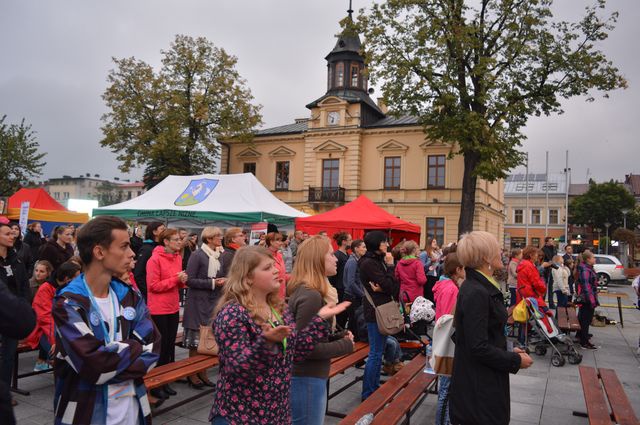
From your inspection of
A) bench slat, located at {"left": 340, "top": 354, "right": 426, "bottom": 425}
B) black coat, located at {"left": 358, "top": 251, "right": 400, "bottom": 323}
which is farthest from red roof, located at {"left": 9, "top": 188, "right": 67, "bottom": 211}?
bench slat, located at {"left": 340, "top": 354, "right": 426, "bottom": 425}

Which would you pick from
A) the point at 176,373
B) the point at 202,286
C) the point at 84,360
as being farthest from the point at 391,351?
the point at 84,360

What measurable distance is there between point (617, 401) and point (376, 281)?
2.67 metres

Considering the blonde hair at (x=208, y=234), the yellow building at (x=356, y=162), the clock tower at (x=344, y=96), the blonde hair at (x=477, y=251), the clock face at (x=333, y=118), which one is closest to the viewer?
the blonde hair at (x=477, y=251)

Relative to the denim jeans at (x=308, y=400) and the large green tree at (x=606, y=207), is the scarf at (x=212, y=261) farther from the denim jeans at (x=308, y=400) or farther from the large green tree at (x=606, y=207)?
the large green tree at (x=606, y=207)

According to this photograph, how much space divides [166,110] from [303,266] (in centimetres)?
3015

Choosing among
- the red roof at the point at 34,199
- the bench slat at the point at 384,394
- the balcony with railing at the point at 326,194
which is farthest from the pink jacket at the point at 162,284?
the balcony with railing at the point at 326,194

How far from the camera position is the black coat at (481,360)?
2.85m

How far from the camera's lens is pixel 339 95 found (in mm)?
36625

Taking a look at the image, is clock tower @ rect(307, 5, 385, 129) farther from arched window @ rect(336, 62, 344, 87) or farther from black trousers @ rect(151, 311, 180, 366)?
black trousers @ rect(151, 311, 180, 366)

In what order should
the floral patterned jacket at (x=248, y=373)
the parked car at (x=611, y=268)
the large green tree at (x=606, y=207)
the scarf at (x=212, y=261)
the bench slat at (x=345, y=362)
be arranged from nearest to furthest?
the floral patterned jacket at (x=248, y=373) → the bench slat at (x=345, y=362) → the scarf at (x=212, y=261) → the parked car at (x=611, y=268) → the large green tree at (x=606, y=207)

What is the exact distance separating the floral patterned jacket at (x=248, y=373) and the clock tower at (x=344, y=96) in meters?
32.0

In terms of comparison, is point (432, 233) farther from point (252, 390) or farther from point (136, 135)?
point (252, 390)

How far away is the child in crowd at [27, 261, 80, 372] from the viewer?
5418mm

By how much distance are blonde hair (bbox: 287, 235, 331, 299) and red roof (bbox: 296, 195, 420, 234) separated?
390 inches
